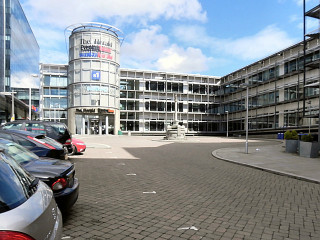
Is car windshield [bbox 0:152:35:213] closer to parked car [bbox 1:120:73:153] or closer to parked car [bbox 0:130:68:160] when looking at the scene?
parked car [bbox 0:130:68:160]

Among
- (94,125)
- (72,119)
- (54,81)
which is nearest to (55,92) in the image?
(54,81)

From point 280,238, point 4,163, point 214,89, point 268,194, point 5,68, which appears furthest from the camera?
point 214,89

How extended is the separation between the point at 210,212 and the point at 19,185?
3825 mm

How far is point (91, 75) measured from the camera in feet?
164

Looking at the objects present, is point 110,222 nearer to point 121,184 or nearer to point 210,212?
point 210,212

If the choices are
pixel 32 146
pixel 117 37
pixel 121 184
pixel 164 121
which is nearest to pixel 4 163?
pixel 32 146

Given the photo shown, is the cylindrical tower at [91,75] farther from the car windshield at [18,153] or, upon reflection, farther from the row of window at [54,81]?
the car windshield at [18,153]

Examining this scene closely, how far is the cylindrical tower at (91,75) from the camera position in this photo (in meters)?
49.8

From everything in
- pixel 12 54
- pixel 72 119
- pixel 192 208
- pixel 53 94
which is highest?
pixel 12 54

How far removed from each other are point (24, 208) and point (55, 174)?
2107 mm

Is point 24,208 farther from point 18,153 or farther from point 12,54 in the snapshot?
point 12,54

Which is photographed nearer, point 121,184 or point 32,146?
point 32,146

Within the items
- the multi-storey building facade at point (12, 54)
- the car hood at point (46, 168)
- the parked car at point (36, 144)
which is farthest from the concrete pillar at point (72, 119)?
the car hood at point (46, 168)

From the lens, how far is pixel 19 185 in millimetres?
2230
